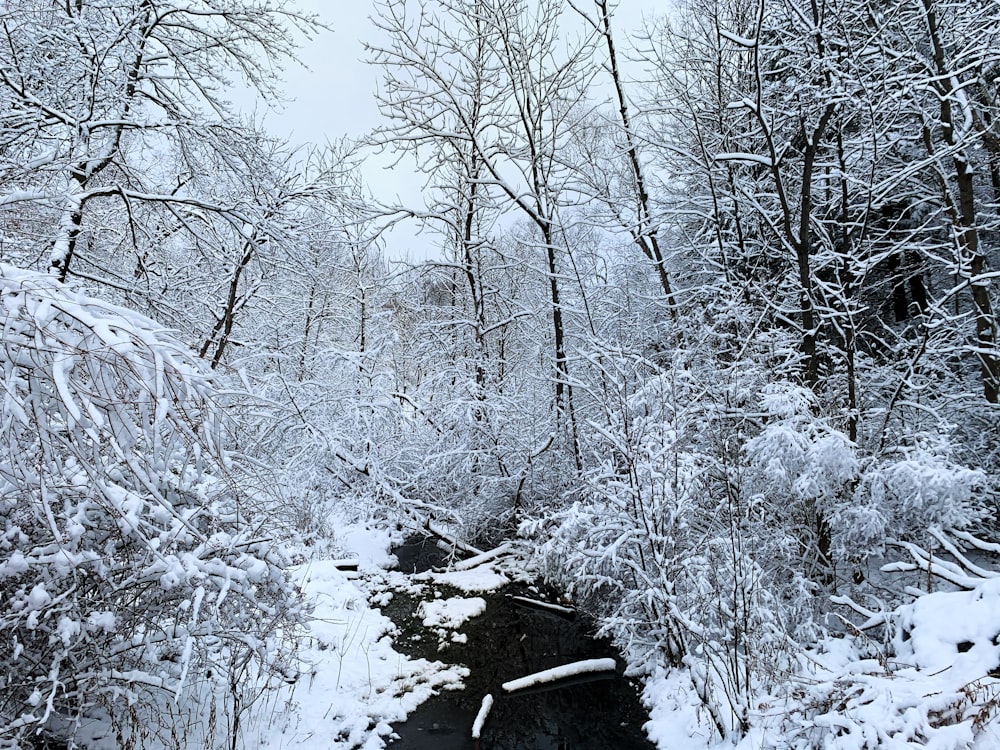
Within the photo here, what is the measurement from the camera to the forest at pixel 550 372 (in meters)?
3.28

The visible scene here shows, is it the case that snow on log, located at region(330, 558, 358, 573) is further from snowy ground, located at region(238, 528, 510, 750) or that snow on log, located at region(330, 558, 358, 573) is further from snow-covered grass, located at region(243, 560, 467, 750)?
snow-covered grass, located at region(243, 560, 467, 750)

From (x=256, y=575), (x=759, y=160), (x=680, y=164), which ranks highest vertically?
(x=680, y=164)

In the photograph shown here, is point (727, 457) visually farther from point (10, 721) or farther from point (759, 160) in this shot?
point (10, 721)

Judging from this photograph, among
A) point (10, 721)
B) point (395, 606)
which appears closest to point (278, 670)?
point (10, 721)

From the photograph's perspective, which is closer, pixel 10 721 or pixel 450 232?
pixel 10 721

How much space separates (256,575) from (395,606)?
484 cm

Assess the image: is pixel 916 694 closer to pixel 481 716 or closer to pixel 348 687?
pixel 481 716

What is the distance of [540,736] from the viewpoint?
545 centimetres

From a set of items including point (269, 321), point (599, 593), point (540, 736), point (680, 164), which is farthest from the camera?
point (269, 321)

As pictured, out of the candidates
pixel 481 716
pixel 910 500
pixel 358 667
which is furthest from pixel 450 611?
pixel 910 500

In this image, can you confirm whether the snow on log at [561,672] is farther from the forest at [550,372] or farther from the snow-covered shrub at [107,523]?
the snow-covered shrub at [107,523]

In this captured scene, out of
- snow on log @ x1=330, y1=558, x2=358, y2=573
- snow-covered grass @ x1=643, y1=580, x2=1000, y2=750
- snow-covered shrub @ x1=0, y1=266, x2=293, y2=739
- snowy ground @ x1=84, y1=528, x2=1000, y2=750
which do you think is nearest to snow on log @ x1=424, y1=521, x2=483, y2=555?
snowy ground @ x1=84, y1=528, x2=1000, y2=750

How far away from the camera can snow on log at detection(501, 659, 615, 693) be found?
6180 millimetres

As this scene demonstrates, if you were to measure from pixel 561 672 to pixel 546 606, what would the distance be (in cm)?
195
